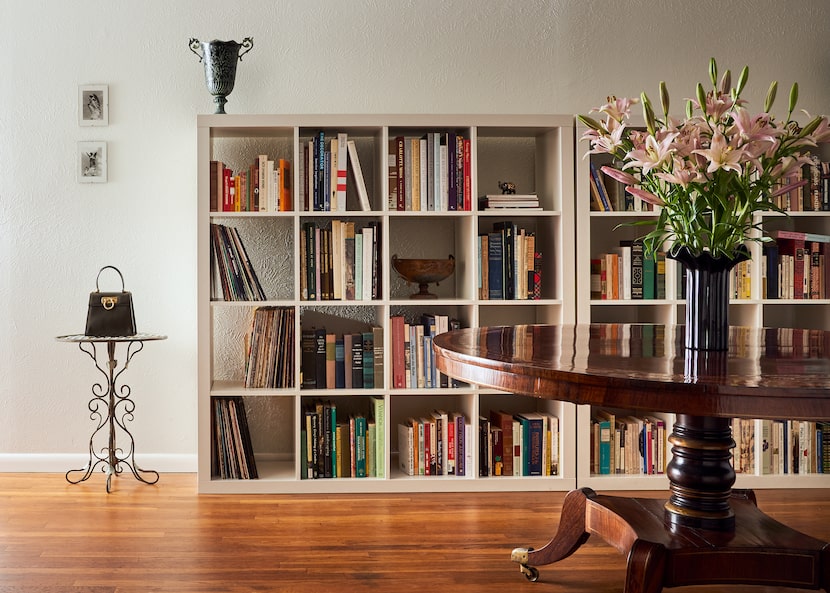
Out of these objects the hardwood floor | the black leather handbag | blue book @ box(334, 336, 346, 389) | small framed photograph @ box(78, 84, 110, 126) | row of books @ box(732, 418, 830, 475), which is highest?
small framed photograph @ box(78, 84, 110, 126)

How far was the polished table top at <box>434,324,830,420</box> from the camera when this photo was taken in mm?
1460

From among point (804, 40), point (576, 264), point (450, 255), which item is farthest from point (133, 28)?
point (804, 40)

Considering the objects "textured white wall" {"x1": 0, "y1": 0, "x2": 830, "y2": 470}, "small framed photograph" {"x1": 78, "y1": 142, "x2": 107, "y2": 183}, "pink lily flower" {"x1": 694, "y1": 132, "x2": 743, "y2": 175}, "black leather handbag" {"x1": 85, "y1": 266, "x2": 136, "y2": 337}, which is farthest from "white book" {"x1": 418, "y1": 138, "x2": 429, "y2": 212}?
"pink lily flower" {"x1": 694, "y1": 132, "x2": 743, "y2": 175}

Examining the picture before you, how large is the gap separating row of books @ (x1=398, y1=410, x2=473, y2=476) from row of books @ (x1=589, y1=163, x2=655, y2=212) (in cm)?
103

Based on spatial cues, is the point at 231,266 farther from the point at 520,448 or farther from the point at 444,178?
the point at 520,448

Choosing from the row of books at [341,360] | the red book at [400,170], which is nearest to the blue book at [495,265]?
the red book at [400,170]

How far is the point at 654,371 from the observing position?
5.41 ft

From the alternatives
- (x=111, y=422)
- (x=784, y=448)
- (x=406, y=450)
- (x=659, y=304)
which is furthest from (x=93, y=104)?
(x=784, y=448)

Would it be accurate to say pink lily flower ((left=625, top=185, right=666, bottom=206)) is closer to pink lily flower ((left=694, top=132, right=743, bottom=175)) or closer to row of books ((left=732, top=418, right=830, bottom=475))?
pink lily flower ((left=694, top=132, right=743, bottom=175))

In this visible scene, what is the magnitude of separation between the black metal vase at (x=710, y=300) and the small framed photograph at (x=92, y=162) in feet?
8.62

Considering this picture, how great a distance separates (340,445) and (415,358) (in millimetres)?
453

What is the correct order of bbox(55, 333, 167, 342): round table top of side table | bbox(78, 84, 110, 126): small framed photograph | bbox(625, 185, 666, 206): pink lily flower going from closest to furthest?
bbox(625, 185, 666, 206): pink lily flower
bbox(55, 333, 167, 342): round table top of side table
bbox(78, 84, 110, 126): small framed photograph

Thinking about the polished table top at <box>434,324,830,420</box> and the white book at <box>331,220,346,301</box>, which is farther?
the white book at <box>331,220,346,301</box>

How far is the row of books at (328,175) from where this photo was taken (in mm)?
3480
